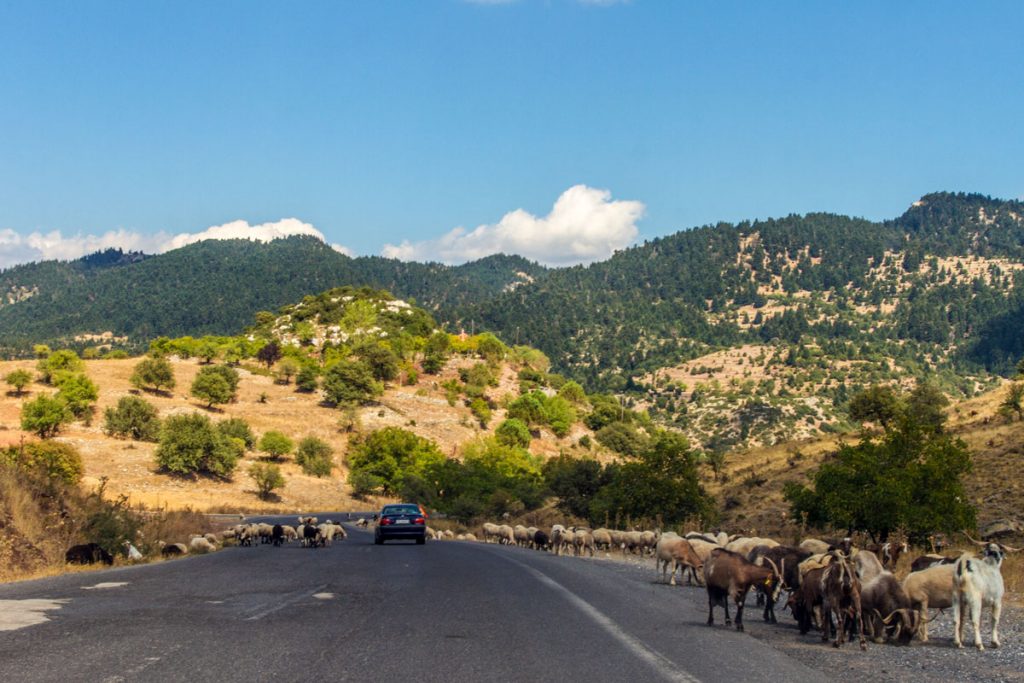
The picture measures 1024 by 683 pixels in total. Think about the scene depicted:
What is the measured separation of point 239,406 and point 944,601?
367 feet

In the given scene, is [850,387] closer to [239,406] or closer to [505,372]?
[505,372]

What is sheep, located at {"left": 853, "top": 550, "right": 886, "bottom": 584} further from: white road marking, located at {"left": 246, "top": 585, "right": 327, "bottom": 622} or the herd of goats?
white road marking, located at {"left": 246, "top": 585, "right": 327, "bottom": 622}

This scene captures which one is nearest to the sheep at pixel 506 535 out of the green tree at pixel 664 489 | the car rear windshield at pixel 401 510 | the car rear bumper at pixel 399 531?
the green tree at pixel 664 489

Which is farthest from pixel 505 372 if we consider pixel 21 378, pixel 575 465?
pixel 575 465

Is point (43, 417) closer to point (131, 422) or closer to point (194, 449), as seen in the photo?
point (131, 422)

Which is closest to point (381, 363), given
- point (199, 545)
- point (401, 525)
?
point (401, 525)

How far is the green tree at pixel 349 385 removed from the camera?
12312cm

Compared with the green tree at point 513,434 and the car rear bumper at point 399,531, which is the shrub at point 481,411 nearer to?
the green tree at point 513,434

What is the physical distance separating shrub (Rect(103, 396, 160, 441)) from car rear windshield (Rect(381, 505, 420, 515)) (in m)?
61.5

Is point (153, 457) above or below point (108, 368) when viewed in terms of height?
below

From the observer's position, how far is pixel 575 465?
206ft

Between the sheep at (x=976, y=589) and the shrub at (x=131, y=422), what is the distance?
8861cm

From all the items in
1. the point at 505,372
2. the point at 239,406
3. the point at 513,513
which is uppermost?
the point at 505,372

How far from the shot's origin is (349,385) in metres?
125
